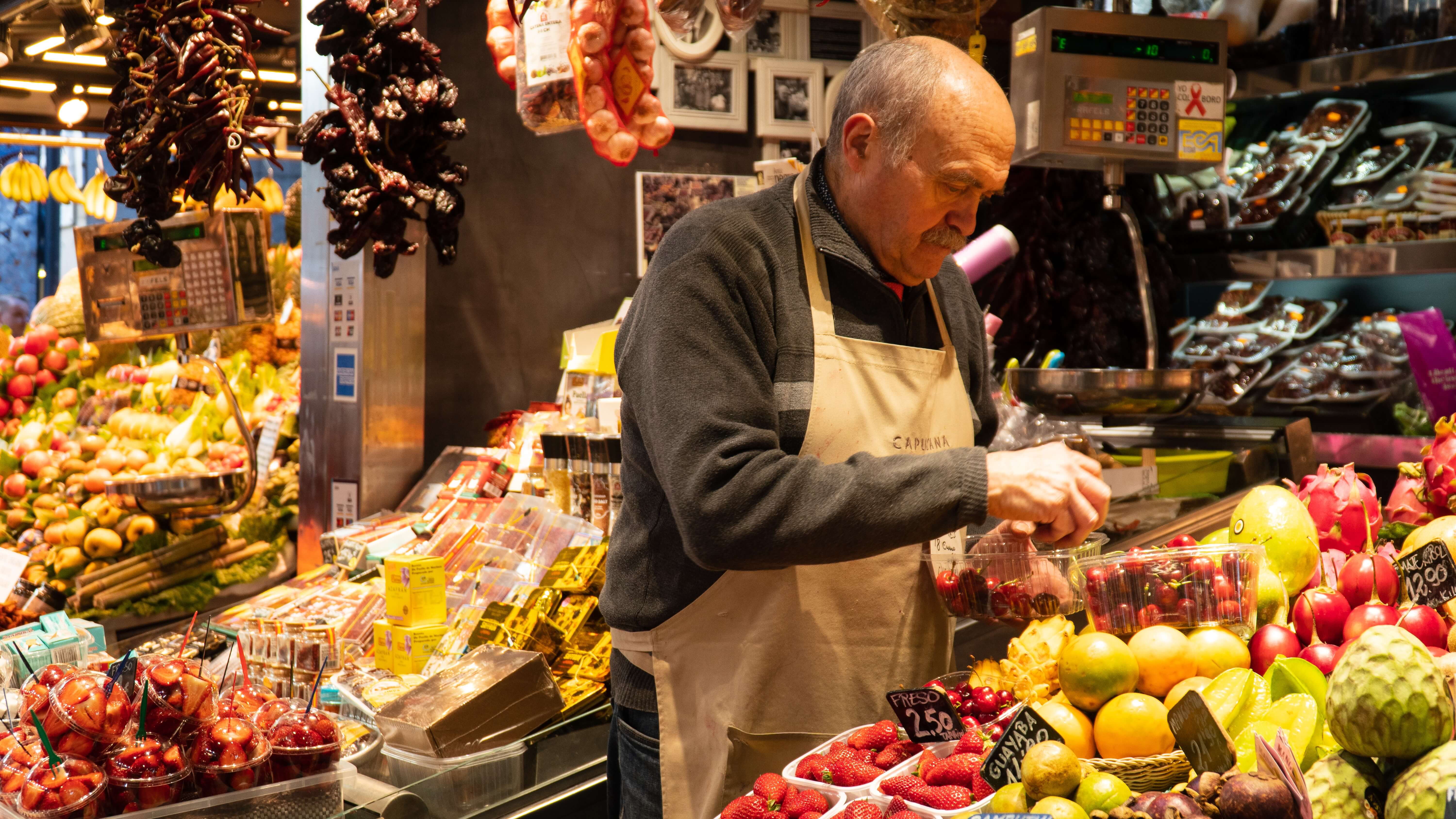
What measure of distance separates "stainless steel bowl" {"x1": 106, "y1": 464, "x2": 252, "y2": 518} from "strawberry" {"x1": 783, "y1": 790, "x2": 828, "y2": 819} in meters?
3.09

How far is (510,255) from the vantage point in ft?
14.2

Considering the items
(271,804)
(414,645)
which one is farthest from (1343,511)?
(414,645)

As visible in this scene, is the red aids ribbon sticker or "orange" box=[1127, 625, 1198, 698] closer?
"orange" box=[1127, 625, 1198, 698]

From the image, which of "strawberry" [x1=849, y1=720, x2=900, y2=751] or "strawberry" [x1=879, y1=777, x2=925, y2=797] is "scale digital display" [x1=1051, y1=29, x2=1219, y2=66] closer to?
"strawberry" [x1=849, y1=720, x2=900, y2=751]

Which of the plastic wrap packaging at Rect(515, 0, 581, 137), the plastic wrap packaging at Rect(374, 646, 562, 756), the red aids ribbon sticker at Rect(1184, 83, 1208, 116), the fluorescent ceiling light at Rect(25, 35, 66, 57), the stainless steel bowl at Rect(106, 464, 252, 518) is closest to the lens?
the plastic wrap packaging at Rect(374, 646, 562, 756)

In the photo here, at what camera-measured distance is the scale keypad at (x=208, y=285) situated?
149 inches

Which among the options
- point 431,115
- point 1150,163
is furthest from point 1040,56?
point 431,115

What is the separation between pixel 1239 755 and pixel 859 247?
998mm

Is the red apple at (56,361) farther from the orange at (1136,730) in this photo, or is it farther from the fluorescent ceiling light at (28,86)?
the orange at (1136,730)

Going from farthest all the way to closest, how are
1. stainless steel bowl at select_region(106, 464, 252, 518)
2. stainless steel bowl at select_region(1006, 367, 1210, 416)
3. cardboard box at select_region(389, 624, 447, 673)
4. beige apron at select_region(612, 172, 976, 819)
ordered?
stainless steel bowl at select_region(106, 464, 252, 518)
stainless steel bowl at select_region(1006, 367, 1210, 416)
cardboard box at select_region(389, 624, 447, 673)
beige apron at select_region(612, 172, 976, 819)

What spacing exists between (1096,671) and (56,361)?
18.4 feet

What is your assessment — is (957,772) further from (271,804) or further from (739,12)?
(739,12)

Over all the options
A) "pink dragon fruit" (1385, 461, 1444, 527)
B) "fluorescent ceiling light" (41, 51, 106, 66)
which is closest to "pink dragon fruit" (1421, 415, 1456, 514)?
"pink dragon fruit" (1385, 461, 1444, 527)

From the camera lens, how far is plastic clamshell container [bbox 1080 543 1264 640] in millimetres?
1729
